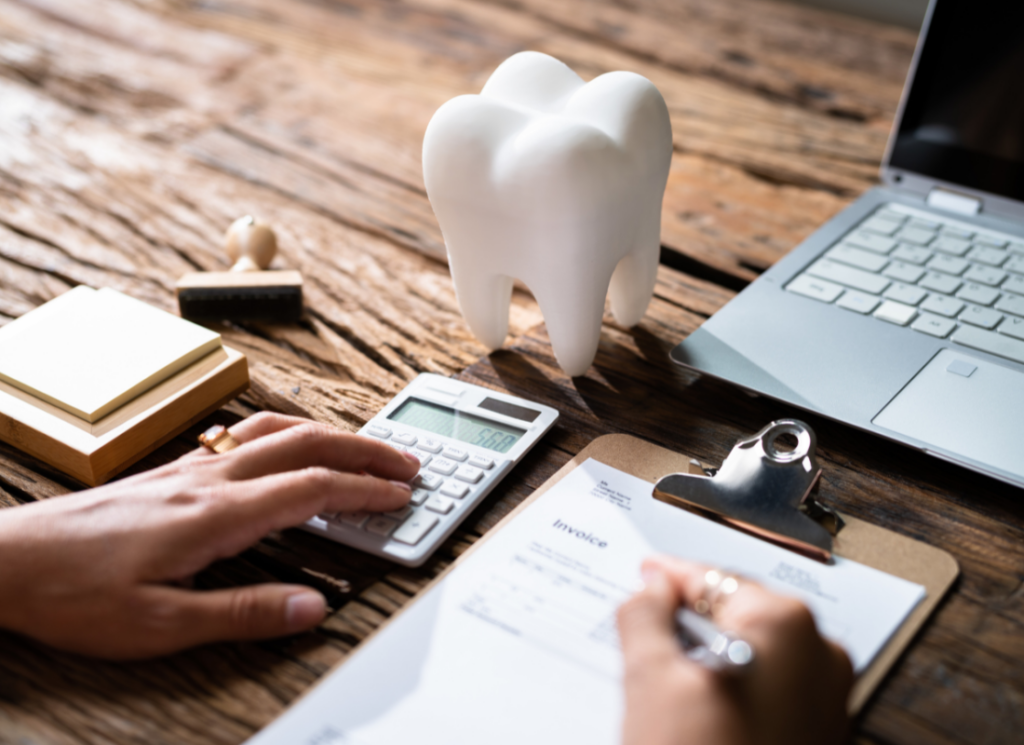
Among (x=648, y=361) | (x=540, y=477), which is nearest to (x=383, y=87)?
(x=648, y=361)

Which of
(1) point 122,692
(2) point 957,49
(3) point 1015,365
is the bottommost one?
(1) point 122,692

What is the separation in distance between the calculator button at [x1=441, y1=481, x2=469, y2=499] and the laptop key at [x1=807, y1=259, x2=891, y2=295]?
1.42 feet

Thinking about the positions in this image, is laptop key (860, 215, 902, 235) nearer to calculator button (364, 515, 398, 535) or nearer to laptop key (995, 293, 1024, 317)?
laptop key (995, 293, 1024, 317)

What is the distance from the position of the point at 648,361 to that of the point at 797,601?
1.12 feet

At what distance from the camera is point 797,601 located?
17.5 inches

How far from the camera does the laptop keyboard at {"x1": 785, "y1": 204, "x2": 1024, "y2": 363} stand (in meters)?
0.73

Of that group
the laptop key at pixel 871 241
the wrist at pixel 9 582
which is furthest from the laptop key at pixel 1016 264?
the wrist at pixel 9 582

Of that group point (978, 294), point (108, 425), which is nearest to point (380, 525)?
point (108, 425)

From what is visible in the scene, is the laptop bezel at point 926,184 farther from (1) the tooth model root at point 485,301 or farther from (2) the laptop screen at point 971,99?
(1) the tooth model root at point 485,301

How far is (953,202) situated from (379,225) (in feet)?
2.11

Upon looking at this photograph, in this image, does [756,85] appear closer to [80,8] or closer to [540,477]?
[540,477]

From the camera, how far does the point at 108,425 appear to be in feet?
2.04

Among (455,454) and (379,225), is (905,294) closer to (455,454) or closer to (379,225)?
(455,454)

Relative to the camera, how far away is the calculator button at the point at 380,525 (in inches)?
21.9
